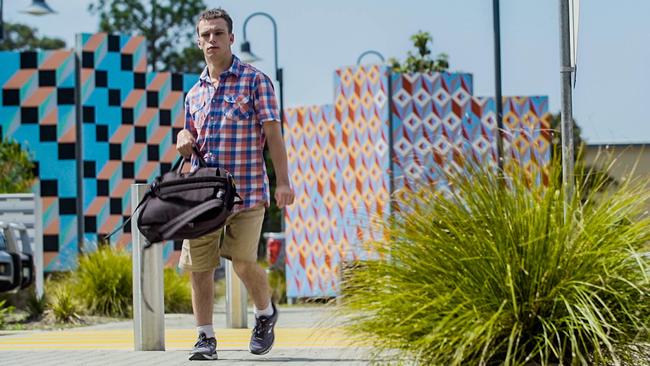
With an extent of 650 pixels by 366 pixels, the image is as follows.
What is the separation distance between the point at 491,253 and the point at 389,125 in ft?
59.4

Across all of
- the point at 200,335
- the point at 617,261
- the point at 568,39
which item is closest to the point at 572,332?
the point at 617,261

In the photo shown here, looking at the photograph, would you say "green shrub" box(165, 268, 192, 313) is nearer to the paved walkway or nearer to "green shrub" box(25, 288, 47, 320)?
"green shrub" box(25, 288, 47, 320)

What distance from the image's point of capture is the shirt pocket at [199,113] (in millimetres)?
6461

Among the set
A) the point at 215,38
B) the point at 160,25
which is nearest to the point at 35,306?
the point at 215,38

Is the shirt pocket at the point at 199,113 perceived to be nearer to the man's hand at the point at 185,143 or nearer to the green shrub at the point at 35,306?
the man's hand at the point at 185,143

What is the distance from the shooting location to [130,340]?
9195 millimetres

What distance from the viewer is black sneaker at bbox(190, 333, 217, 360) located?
665cm

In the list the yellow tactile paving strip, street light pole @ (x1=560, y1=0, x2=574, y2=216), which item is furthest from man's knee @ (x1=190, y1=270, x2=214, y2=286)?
street light pole @ (x1=560, y1=0, x2=574, y2=216)

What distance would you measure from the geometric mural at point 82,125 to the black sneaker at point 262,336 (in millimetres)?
16863

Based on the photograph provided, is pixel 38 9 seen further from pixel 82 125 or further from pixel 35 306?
pixel 35 306

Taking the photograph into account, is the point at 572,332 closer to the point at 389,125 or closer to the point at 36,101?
the point at 389,125

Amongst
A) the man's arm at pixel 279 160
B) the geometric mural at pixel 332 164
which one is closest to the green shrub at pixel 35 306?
the man's arm at pixel 279 160

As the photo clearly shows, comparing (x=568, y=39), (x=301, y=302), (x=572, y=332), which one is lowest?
(x=301, y=302)

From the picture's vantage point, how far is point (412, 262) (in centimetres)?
497
